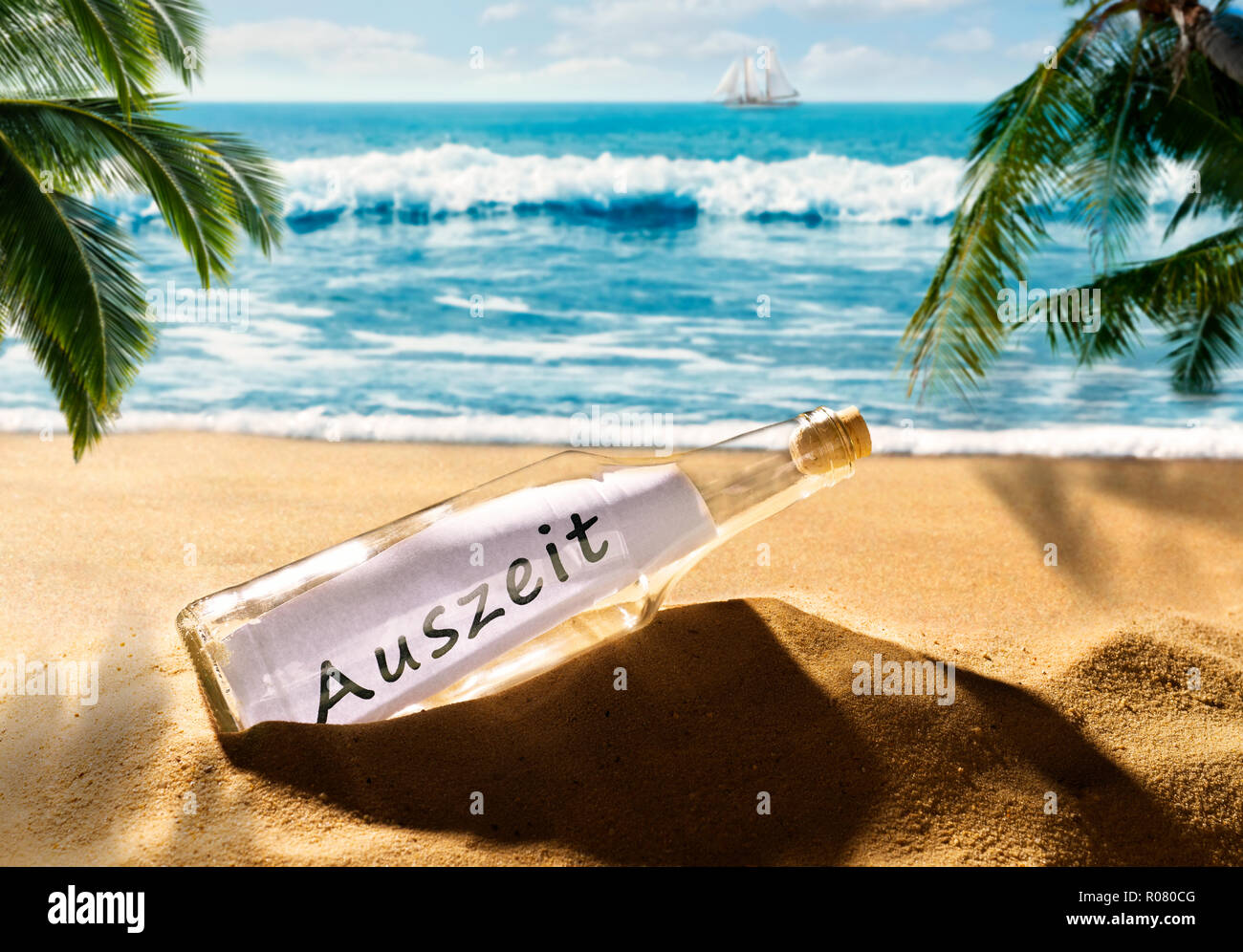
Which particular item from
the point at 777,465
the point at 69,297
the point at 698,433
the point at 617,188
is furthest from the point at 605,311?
the point at 777,465

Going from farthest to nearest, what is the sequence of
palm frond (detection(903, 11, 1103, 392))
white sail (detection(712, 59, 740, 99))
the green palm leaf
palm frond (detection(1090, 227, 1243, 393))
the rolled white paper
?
white sail (detection(712, 59, 740, 99)) → palm frond (detection(1090, 227, 1243, 393)) → palm frond (detection(903, 11, 1103, 392)) → the green palm leaf → the rolled white paper

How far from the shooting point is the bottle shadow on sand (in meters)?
1.23

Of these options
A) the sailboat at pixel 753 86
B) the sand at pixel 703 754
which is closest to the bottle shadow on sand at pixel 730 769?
the sand at pixel 703 754

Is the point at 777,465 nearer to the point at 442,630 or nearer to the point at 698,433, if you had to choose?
the point at 442,630

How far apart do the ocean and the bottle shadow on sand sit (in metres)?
3.90

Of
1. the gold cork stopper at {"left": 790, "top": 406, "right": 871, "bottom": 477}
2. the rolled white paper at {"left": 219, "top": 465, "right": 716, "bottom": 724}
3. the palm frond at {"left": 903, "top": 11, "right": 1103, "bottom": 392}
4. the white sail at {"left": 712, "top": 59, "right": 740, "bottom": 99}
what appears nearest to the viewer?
the rolled white paper at {"left": 219, "top": 465, "right": 716, "bottom": 724}

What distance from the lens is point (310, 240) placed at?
1546cm

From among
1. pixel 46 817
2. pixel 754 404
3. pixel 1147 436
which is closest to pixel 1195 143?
pixel 1147 436

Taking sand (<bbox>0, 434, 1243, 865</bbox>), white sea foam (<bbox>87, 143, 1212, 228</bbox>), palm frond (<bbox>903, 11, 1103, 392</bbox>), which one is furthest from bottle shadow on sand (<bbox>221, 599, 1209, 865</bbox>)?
white sea foam (<bbox>87, 143, 1212, 228</bbox>)

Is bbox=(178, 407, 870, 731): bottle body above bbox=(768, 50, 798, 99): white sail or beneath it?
beneath

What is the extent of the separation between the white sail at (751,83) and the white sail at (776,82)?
430 millimetres

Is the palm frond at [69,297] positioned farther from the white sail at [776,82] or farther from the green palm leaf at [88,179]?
the white sail at [776,82]

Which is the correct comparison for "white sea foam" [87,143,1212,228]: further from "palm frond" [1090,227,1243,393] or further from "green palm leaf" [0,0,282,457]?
"green palm leaf" [0,0,282,457]
